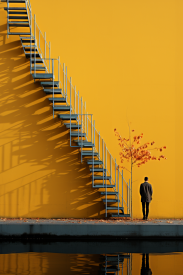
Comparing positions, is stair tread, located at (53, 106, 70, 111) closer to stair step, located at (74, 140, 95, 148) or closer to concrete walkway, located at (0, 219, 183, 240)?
stair step, located at (74, 140, 95, 148)

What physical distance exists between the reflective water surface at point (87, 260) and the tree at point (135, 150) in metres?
4.65

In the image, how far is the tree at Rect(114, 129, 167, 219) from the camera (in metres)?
16.2

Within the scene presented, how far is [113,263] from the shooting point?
31.3ft

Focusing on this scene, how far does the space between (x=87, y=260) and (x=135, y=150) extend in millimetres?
7268

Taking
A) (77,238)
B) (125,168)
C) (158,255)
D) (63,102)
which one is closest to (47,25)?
(63,102)

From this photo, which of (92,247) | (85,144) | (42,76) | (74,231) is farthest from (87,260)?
(42,76)

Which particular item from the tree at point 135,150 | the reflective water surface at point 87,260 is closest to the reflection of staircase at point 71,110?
the tree at point 135,150

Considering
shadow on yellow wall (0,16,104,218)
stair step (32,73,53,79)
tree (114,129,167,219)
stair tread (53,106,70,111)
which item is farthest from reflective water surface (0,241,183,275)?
stair step (32,73,53,79)

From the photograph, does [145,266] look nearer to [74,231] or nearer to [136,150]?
[74,231]

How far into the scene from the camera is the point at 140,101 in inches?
701

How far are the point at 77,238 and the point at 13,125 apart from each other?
6.08 metres

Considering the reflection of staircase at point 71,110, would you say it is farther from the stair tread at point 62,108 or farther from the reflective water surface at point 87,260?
the reflective water surface at point 87,260

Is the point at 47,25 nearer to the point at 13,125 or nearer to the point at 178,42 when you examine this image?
the point at 13,125

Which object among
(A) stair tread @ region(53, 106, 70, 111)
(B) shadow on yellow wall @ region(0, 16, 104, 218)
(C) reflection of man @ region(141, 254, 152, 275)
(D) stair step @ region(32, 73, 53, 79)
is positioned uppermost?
(D) stair step @ region(32, 73, 53, 79)
